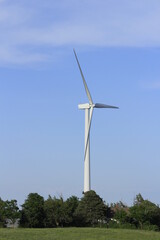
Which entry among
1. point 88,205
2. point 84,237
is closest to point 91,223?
point 88,205

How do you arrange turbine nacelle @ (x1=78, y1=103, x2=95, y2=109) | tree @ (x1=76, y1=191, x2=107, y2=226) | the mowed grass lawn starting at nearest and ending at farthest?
the mowed grass lawn < tree @ (x1=76, y1=191, x2=107, y2=226) < turbine nacelle @ (x1=78, y1=103, x2=95, y2=109)

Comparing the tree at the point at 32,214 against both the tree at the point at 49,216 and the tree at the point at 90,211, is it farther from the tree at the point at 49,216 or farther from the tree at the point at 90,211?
the tree at the point at 90,211

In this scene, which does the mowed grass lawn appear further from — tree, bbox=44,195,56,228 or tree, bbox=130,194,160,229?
tree, bbox=130,194,160,229

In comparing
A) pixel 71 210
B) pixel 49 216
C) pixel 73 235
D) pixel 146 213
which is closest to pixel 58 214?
pixel 49 216

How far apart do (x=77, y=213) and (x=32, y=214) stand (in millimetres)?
8470

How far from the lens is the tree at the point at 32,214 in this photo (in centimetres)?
7869

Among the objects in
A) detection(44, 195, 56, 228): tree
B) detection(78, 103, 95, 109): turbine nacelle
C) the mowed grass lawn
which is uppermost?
detection(78, 103, 95, 109): turbine nacelle

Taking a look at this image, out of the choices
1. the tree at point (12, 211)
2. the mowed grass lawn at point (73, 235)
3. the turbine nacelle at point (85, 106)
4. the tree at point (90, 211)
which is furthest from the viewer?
the turbine nacelle at point (85, 106)

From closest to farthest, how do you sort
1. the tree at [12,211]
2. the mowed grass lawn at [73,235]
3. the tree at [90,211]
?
the mowed grass lawn at [73,235], the tree at [12,211], the tree at [90,211]

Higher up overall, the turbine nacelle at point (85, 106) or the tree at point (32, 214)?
the turbine nacelle at point (85, 106)

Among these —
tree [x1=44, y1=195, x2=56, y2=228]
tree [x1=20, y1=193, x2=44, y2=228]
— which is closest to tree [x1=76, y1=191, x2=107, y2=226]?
tree [x1=44, y1=195, x2=56, y2=228]

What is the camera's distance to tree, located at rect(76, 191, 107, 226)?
84000 millimetres

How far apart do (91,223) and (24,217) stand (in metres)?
11.5

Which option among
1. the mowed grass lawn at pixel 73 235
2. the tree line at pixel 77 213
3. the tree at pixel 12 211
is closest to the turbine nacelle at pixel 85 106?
the tree line at pixel 77 213
